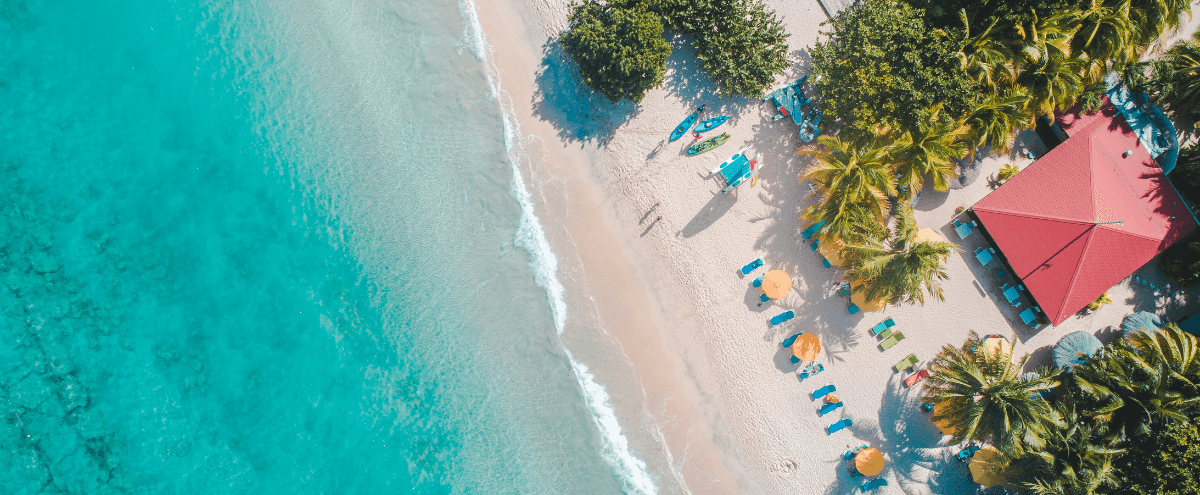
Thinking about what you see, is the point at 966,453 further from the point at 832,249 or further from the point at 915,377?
the point at 832,249

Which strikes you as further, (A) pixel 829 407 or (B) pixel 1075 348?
(A) pixel 829 407

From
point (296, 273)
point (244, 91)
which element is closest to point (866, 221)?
point (296, 273)

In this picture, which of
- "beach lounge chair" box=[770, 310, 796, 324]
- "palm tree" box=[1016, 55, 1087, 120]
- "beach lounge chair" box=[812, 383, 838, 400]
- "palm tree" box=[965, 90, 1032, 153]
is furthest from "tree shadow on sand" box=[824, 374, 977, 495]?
"palm tree" box=[1016, 55, 1087, 120]

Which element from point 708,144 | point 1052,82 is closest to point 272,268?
point 708,144

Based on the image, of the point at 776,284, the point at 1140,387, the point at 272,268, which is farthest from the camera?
the point at 272,268

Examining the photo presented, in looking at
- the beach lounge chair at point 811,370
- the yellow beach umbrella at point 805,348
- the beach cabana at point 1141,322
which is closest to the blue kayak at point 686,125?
the yellow beach umbrella at point 805,348

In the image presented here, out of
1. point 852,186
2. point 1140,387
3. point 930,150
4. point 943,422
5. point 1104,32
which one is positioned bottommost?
point 1140,387

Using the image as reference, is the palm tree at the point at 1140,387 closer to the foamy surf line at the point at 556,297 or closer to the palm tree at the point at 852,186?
the palm tree at the point at 852,186
